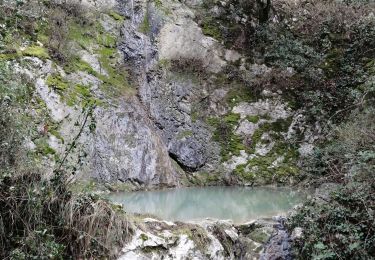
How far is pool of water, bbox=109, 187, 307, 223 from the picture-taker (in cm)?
692

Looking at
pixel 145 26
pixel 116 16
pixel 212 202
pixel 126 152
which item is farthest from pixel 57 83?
pixel 212 202

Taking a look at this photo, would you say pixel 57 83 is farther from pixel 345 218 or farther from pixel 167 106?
pixel 345 218

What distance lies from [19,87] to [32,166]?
1008mm

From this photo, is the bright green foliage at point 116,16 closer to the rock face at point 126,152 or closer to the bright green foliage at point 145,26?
the bright green foliage at point 145,26

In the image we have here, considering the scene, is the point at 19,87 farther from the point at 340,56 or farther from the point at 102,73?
the point at 340,56

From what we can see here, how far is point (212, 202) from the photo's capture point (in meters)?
8.27

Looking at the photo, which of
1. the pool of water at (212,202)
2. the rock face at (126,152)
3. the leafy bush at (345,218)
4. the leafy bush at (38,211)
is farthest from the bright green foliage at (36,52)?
the leafy bush at (345,218)

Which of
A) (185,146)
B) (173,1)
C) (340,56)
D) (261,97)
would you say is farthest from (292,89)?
(173,1)

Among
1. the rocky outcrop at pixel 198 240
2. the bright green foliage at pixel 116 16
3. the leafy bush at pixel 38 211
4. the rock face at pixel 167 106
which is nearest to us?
the leafy bush at pixel 38 211

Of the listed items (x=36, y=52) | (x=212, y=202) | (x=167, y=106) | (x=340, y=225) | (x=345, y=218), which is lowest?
(x=212, y=202)

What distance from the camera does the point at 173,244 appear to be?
5379 mm

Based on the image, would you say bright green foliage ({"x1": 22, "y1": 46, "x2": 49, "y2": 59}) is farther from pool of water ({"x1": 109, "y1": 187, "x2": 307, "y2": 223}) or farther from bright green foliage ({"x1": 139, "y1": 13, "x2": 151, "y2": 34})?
pool of water ({"x1": 109, "y1": 187, "x2": 307, "y2": 223})

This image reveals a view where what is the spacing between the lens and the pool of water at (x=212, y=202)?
692 cm

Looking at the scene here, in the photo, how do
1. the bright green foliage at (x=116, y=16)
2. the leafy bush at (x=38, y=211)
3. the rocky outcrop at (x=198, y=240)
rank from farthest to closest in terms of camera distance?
1. the bright green foliage at (x=116, y=16)
2. the rocky outcrop at (x=198, y=240)
3. the leafy bush at (x=38, y=211)
